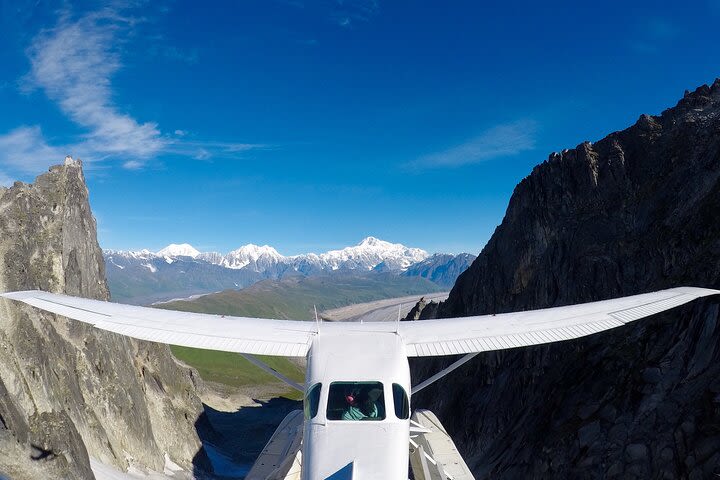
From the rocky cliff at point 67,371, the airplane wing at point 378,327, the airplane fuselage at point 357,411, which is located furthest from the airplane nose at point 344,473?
the rocky cliff at point 67,371

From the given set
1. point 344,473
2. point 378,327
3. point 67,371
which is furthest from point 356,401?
point 67,371

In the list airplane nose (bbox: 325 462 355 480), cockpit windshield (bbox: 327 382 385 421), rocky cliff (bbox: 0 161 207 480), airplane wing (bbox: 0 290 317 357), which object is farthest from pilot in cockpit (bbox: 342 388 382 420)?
rocky cliff (bbox: 0 161 207 480)

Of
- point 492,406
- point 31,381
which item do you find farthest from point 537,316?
point 31,381

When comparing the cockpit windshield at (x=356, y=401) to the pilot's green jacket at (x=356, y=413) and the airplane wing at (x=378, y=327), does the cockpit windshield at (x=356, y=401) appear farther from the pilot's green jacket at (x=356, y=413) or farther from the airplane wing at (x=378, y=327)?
the airplane wing at (x=378, y=327)

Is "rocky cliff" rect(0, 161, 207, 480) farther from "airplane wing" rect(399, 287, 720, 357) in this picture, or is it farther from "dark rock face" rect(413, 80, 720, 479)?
"dark rock face" rect(413, 80, 720, 479)

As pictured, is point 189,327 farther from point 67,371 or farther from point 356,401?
point 67,371

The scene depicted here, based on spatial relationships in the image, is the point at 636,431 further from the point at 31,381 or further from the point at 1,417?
the point at 31,381
